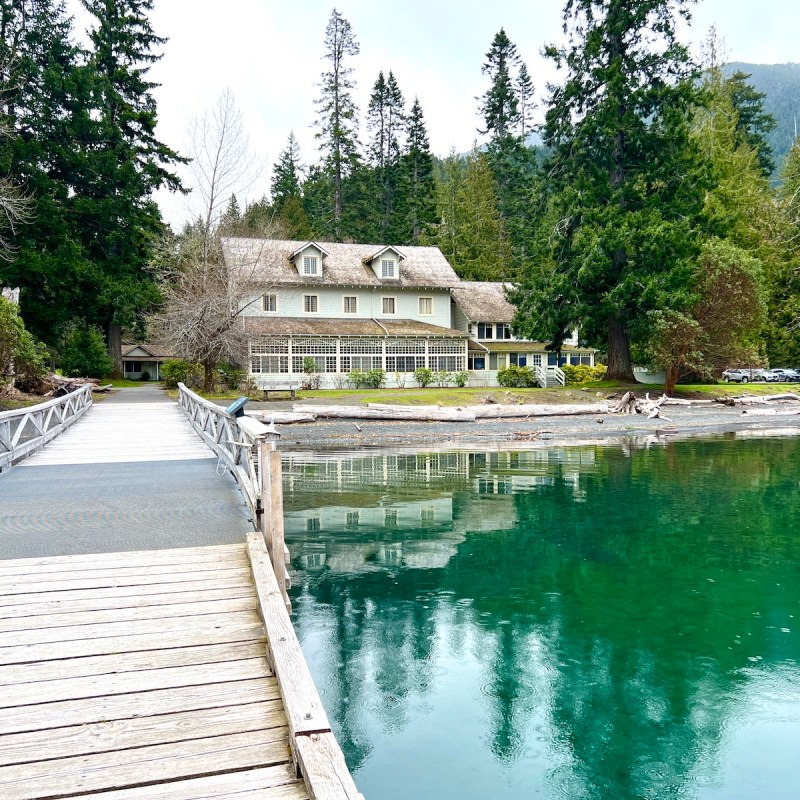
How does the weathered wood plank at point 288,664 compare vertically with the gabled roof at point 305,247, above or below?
below

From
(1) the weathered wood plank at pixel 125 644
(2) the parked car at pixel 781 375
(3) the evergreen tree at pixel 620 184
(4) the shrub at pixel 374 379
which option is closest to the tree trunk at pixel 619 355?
(3) the evergreen tree at pixel 620 184

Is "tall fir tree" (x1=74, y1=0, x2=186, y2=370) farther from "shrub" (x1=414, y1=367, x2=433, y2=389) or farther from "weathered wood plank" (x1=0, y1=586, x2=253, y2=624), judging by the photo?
"weathered wood plank" (x1=0, y1=586, x2=253, y2=624)

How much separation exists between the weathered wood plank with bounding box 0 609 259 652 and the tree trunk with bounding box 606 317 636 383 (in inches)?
1289

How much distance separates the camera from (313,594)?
8.08 metres

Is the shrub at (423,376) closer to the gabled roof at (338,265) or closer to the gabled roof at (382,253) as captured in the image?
the gabled roof at (338,265)

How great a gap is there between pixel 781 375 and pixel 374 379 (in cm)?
3556

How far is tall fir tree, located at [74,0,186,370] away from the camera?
40.4 meters

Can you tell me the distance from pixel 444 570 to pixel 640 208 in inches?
1183

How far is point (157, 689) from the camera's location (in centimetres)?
381

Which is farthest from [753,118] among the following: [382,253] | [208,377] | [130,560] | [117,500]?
[130,560]

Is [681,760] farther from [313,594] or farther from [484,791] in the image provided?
[313,594]

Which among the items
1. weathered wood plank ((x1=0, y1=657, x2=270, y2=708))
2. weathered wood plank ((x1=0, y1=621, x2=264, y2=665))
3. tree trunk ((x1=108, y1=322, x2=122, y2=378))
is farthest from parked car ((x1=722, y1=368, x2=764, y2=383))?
weathered wood plank ((x1=0, y1=657, x2=270, y2=708))

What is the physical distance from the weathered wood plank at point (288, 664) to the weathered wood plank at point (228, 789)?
21 cm

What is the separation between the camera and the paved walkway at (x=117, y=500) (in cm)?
668
